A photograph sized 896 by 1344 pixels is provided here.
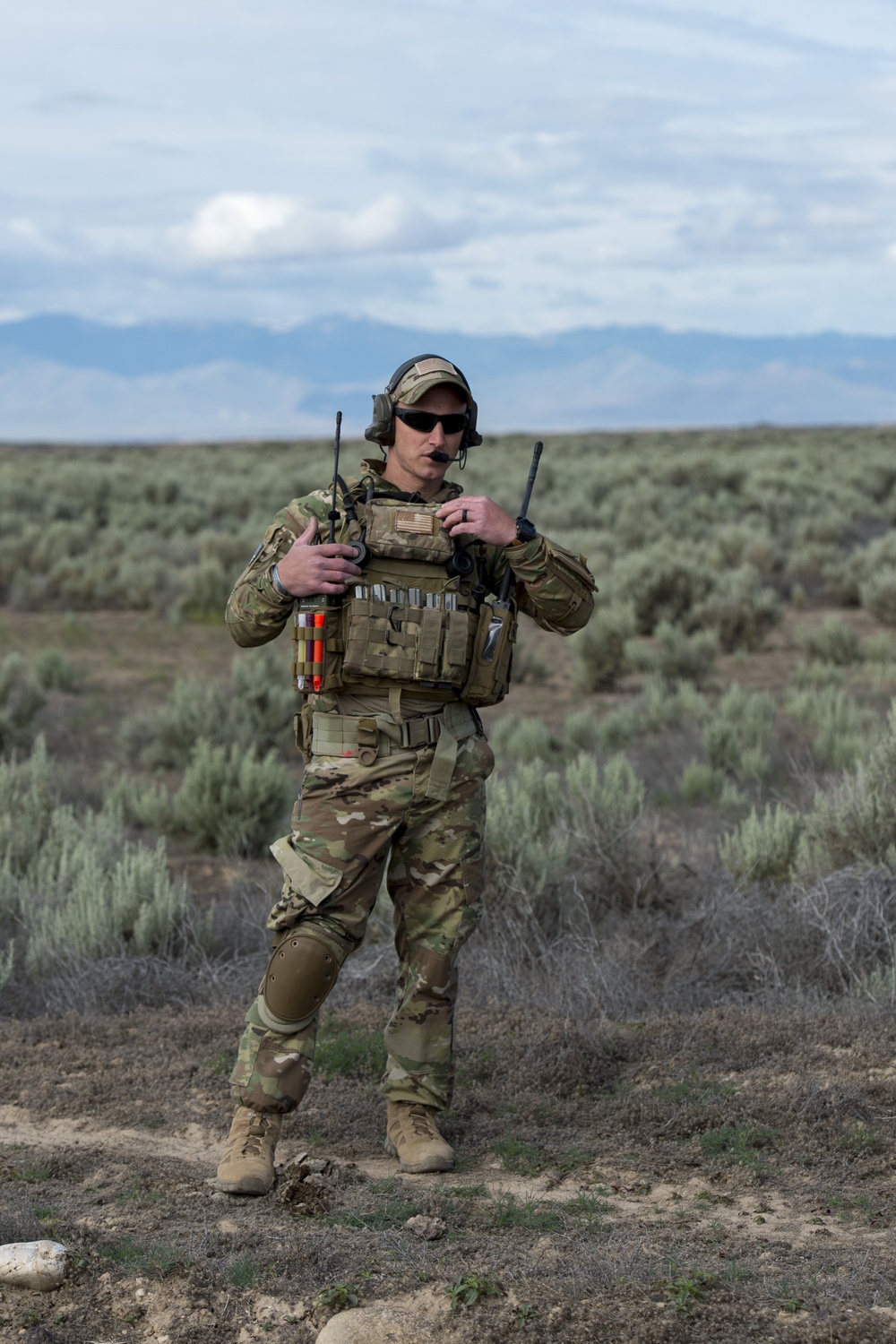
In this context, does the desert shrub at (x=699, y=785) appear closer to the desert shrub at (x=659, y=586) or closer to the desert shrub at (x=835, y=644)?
the desert shrub at (x=835, y=644)

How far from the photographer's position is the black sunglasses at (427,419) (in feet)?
13.3

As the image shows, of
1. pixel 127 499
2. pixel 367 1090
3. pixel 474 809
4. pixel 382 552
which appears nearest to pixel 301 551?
pixel 382 552

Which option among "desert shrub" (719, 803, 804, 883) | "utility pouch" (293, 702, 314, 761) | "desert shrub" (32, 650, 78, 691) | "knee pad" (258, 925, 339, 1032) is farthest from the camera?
"desert shrub" (32, 650, 78, 691)

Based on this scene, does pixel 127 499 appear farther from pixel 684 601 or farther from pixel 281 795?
pixel 281 795

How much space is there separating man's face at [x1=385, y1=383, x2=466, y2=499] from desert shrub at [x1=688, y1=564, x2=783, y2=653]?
10737mm

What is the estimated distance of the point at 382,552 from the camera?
400cm

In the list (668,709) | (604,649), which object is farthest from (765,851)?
(604,649)

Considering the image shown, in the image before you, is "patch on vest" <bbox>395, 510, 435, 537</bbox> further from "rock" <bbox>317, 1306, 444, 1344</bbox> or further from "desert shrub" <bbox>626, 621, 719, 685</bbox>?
"desert shrub" <bbox>626, 621, 719, 685</bbox>

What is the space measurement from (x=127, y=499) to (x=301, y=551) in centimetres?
2210

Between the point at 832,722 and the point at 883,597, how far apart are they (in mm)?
6264

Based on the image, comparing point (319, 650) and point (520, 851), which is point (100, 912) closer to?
point (520, 851)

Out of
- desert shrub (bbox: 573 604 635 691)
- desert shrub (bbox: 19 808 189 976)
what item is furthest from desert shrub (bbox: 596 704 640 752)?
desert shrub (bbox: 19 808 189 976)

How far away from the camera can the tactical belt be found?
4.01 meters

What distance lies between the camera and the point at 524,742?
401 inches
